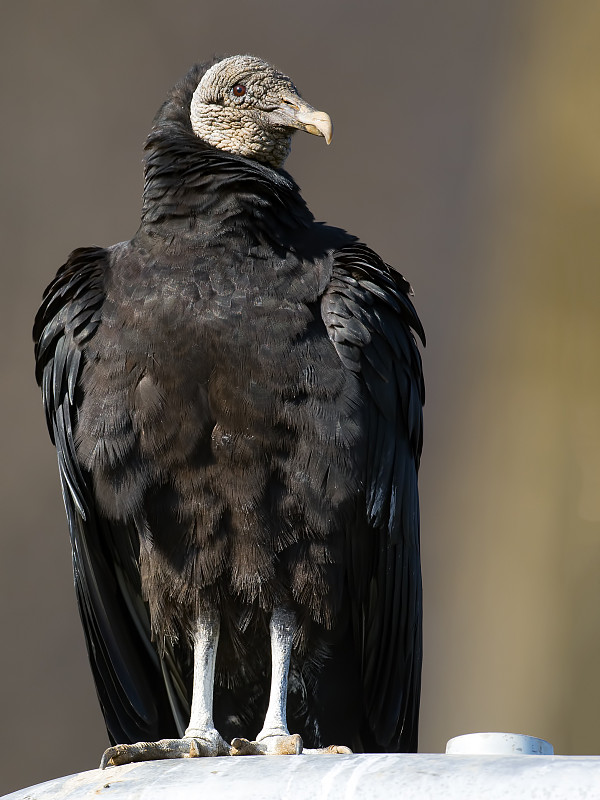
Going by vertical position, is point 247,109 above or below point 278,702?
above

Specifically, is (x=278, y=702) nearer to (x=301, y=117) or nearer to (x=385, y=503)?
(x=385, y=503)

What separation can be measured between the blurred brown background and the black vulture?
2608 mm

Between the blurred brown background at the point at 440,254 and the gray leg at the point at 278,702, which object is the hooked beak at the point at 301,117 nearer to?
the gray leg at the point at 278,702

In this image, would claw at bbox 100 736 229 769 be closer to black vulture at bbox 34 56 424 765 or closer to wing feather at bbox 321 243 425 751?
black vulture at bbox 34 56 424 765

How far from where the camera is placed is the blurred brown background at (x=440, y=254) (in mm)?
6098

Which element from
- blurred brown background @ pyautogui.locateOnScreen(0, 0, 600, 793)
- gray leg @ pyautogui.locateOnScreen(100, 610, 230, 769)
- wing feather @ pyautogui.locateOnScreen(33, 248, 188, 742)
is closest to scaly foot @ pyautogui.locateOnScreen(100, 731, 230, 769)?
gray leg @ pyautogui.locateOnScreen(100, 610, 230, 769)

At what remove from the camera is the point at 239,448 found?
3.27 meters

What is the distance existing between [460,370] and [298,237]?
2970 millimetres

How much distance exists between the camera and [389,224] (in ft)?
21.0

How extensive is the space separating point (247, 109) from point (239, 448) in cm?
103

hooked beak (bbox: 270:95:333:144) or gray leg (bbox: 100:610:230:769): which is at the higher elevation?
hooked beak (bbox: 270:95:333:144)

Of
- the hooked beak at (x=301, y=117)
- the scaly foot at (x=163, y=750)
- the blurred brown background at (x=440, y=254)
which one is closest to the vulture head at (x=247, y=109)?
the hooked beak at (x=301, y=117)

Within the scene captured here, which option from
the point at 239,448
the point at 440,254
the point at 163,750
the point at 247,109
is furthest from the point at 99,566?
the point at 440,254

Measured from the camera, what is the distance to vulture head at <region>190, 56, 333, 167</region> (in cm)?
368
